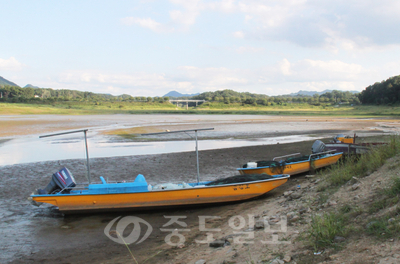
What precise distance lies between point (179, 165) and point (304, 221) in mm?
9794

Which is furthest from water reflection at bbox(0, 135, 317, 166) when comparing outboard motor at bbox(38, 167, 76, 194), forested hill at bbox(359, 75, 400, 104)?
forested hill at bbox(359, 75, 400, 104)

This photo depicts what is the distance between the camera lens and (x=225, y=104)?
12381cm

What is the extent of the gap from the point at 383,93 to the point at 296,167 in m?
88.5

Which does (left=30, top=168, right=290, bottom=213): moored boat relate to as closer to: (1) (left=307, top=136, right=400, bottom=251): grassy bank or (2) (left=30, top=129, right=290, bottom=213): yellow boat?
(2) (left=30, top=129, right=290, bottom=213): yellow boat

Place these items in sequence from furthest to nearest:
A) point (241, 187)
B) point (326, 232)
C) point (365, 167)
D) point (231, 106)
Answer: point (231, 106), point (241, 187), point (365, 167), point (326, 232)

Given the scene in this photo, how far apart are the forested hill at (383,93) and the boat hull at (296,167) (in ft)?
265

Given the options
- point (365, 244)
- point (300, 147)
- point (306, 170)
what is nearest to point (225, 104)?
point (300, 147)

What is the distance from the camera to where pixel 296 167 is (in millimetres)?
11680

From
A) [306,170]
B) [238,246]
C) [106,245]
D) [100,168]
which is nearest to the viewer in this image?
[238,246]

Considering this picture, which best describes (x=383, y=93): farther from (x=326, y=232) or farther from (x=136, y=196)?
(x=326, y=232)

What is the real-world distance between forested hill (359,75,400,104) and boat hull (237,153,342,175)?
80765 mm

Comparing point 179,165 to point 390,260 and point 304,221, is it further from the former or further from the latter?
point 390,260

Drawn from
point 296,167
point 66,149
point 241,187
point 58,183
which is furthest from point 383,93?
point 58,183

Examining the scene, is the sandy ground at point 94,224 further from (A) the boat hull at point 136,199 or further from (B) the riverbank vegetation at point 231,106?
(B) the riverbank vegetation at point 231,106
